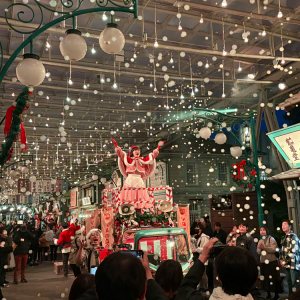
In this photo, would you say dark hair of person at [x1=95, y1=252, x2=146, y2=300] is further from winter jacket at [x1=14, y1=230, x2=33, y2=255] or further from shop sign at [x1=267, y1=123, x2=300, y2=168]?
winter jacket at [x1=14, y1=230, x2=33, y2=255]

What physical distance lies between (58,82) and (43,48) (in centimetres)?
272

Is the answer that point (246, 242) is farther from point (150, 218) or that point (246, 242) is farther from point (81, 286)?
point (81, 286)

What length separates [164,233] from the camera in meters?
6.84

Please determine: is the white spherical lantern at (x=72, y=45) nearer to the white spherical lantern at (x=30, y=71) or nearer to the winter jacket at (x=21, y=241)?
the white spherical lantern at (x=30, y=71)

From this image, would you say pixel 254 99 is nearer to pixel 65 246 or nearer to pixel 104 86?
pixel 104 86

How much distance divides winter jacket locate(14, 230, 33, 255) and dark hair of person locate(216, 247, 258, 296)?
33.4 feet

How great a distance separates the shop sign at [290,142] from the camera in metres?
7.45

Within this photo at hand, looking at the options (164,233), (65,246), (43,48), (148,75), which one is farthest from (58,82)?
(164,233)

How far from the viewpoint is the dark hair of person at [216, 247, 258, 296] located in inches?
83.9

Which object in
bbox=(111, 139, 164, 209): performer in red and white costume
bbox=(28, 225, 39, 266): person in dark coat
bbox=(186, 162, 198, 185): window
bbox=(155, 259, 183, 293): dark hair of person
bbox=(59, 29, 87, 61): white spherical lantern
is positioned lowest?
bbox=(28, 225, 39, 266): person in dark coat

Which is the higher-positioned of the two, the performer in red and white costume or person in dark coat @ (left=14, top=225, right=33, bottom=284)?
the performer in red and white costume

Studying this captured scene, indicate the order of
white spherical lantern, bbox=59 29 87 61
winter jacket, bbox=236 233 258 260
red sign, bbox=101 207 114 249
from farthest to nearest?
red sign, bbox=101 207 114 249
winter jacket, bbox=236 233 258 260
white spherical lantern, bbox=59 29 87 61

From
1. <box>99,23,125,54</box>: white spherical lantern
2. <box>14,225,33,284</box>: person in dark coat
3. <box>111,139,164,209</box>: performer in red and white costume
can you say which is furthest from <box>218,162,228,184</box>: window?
<box>99,23,125,54</box>: white spherical lantern

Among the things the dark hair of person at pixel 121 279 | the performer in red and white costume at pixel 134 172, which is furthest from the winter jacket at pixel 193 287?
the performer in red and white costume at pixel 134 172
